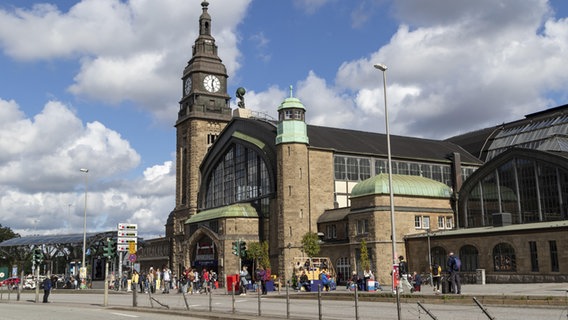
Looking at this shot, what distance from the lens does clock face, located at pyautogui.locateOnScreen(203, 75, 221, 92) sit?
79625 mm

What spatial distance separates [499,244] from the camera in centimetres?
4456

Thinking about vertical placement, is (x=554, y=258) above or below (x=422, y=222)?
below

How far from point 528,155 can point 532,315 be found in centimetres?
3581

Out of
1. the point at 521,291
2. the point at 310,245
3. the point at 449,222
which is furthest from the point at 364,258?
the point at 521,291

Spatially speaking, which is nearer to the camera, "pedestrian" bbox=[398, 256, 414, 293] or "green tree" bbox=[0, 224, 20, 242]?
"pedestrian" bbox=[398, 256, 414, 293]

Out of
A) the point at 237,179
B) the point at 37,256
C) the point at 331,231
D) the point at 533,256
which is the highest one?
the point at 237,179

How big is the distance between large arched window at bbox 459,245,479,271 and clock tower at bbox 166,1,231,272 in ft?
122

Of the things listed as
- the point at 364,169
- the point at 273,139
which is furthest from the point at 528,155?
the point at 273,139

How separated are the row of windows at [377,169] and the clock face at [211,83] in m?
23.8

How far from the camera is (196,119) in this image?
77500 mm

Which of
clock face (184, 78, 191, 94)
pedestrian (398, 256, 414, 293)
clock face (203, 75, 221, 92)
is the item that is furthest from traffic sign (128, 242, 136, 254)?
clock face (184, 78, 191, 94)

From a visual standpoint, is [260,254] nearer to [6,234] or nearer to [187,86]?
[187,86]

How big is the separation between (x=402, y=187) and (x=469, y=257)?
375 inches

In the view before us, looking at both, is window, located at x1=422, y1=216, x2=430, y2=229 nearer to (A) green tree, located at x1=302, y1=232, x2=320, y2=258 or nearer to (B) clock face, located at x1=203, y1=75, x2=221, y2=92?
(A) green tree, located at x1=302, y1=232, x2=320, y2=258
